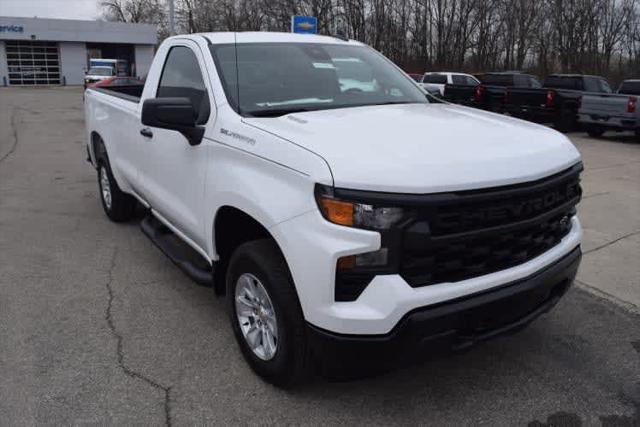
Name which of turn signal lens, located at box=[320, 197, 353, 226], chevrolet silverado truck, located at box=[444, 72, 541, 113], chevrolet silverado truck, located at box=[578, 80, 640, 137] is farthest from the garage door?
turn signal lens, located at box=[320, 197, 353, 226]

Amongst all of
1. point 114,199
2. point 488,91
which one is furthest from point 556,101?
point 114,199

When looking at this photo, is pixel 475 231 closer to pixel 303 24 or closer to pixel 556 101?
pixel 303 24

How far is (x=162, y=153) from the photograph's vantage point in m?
4.18

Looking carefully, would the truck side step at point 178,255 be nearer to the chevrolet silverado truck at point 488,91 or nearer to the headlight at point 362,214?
the headlight at point 362,214

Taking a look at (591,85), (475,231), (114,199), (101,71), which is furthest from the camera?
(101,71)

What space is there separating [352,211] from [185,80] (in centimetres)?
216

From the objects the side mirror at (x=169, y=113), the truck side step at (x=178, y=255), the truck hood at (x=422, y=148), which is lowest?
the truck side step at (x=178, y=255)

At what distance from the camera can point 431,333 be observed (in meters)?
2.55

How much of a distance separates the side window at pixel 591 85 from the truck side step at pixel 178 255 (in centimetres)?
1586

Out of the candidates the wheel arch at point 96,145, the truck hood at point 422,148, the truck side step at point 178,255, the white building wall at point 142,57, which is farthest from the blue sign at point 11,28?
the truck hood at point 422,148

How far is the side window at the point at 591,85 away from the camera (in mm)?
17406

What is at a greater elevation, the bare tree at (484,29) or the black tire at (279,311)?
the bare tree at (484,29)

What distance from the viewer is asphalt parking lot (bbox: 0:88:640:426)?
118 inches

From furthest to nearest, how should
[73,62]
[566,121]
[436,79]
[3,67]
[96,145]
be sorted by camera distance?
[73,62] → [3,67] → [436,79] → [566,121] → [96,145]
